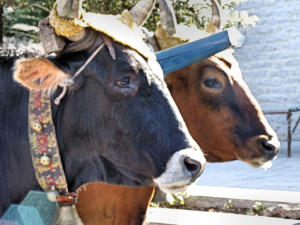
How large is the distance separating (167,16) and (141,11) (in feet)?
3.90

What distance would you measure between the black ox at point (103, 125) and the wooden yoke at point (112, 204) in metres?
0.95

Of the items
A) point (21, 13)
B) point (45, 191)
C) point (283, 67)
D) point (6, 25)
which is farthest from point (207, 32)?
point (283, 67)

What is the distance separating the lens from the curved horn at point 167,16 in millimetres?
4070

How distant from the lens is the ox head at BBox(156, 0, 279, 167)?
4.21m

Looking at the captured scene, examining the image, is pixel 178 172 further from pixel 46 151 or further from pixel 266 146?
pixel 266 146

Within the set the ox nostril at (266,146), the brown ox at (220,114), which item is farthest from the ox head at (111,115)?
the ox nostril at (266,146)

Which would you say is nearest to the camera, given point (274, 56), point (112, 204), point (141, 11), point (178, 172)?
point (178, 172)

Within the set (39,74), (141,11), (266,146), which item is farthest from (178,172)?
(266,146)

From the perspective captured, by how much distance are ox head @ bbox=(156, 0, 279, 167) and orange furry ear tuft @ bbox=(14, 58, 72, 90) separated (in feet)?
5.95

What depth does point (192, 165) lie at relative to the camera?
8.16 feet

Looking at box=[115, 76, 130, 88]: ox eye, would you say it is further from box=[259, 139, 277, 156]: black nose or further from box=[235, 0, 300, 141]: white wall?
box=[235, 0, 300, 141]: white wall

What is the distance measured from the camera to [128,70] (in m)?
2.67

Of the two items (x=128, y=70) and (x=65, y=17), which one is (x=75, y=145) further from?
(x=65, y=17)

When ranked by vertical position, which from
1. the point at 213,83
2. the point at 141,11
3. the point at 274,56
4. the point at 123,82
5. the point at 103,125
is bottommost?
the point at 274,56
